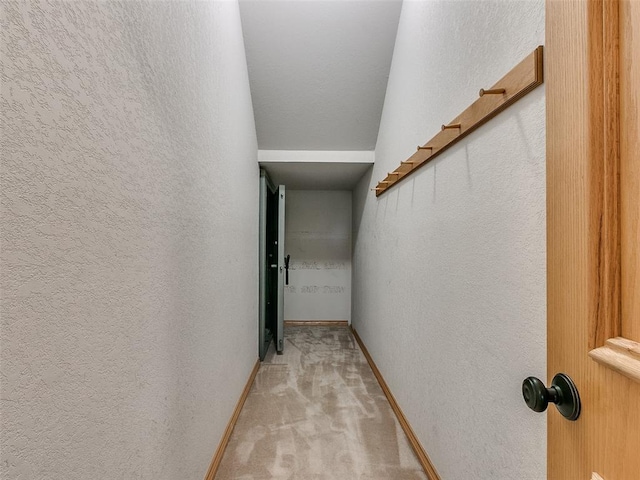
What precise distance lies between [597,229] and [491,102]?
81cm

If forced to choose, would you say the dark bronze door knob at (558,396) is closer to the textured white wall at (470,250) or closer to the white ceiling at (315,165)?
the textured white wall at (470,250)

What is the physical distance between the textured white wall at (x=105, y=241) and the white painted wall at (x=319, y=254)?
11.0 feet

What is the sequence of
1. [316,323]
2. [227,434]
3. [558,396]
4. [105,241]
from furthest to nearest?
[316,323] < [227,434] < [105,241] < [558,396]

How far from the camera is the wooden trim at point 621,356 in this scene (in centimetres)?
39

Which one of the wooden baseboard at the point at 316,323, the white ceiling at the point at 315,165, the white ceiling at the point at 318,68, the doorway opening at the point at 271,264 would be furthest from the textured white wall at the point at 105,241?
the wooden baseboard at the point at 316,323

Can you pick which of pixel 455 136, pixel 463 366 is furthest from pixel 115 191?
pixel 463 366

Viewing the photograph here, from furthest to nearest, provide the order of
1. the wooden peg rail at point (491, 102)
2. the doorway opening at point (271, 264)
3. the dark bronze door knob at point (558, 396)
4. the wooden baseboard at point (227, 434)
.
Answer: the doorway opening at point (271, 264), the wooden baseboard at point (227, 434), the wooden peg rail at point (491, 102), the dark bronze door knob at point (558, 396)

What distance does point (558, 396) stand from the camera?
53cm

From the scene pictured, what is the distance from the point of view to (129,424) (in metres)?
0.85

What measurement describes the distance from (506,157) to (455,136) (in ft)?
1.19

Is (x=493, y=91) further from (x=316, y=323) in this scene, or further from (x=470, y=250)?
(x=316, y=323)

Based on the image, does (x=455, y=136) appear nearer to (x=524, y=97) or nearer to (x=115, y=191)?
(x=524, y=97)

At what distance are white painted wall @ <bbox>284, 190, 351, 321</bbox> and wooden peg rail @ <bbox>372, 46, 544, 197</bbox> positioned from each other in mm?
3164

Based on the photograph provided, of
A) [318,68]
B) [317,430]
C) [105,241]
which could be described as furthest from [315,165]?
[105,241]
